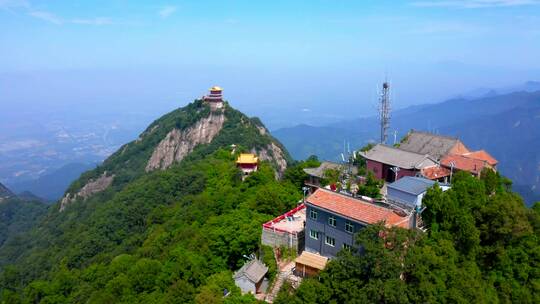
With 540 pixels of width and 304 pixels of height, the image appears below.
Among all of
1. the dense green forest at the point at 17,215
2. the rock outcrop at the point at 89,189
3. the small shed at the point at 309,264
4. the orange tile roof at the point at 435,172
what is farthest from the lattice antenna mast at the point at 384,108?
the dense green forest at the point at 17,215

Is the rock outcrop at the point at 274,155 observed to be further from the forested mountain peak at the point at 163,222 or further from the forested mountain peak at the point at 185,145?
Result: the forested mountain peak at the point at 163,222

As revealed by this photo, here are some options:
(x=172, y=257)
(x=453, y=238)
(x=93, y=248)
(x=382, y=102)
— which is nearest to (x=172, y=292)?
(x=172, y=257)

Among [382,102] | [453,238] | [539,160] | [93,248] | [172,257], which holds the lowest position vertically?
[539,160]

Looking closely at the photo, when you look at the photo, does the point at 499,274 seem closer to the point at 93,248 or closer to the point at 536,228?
the point at 536,228

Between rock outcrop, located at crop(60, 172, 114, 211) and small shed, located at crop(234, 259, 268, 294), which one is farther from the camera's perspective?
rock outcrop, located at crop(60, 172, 114, 211)

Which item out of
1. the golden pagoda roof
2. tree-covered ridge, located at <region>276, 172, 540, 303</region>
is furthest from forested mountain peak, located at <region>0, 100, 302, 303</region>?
tree-covered ridge, located at <region>276, 172, 540, 303</region>

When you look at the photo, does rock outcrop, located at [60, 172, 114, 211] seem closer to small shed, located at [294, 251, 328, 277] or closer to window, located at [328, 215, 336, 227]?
small shed, located at [294, 251, 328, 277]

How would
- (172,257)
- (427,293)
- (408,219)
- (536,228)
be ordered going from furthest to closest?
(172,257) → (536,228) → (408,219) → (427,293)

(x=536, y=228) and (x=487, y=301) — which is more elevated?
(x=536, y=228)
